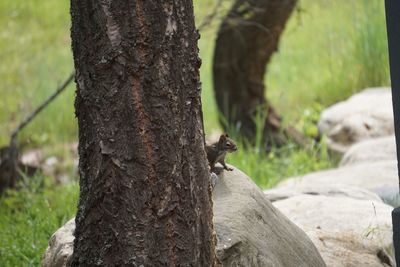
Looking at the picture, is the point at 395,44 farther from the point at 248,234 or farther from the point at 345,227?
the point at 345,227

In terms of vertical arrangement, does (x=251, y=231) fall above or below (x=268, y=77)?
above

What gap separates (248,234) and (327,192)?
222 cm

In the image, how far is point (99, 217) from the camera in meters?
3.21

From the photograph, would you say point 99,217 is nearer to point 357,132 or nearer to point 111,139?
point 111,139

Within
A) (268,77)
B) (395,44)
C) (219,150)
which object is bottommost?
(268,77)

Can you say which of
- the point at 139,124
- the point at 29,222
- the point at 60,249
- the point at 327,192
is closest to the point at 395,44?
the point at 139,124

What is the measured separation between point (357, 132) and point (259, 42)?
1.27 meters

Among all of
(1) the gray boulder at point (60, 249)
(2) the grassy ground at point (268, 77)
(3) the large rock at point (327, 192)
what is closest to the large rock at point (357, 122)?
(2) the grassy ground at point (268, 77)

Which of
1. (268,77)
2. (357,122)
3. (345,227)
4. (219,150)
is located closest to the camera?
(219,150)

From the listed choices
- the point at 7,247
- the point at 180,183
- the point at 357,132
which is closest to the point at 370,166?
the point at 357,132

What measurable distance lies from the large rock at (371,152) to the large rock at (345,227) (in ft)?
5.66

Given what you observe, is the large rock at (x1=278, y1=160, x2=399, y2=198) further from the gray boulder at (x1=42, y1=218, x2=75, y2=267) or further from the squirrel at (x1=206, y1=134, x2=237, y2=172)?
the gray boulder at (x1=42, y1=218, x2=75, y2=267)

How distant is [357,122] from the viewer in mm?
8289

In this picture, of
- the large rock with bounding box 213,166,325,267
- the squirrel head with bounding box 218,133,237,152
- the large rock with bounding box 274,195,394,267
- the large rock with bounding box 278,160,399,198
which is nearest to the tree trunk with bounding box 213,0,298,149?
the large rock with bounding box 278,160,399,198
